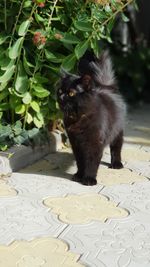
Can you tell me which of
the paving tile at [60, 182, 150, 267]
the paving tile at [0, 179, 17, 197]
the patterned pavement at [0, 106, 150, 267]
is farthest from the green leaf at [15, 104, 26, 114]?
the paving tile at [60, 182, 150, 267]

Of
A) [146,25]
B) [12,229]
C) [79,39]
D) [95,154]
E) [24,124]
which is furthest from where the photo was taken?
[146,25]

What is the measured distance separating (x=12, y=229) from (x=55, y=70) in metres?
1.80

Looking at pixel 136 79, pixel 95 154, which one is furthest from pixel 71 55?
pixel 136 79

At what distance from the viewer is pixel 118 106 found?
173 inches

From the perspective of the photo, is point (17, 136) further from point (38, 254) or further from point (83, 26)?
point (38, 254)

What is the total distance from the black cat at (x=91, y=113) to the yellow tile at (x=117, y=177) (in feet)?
0.58

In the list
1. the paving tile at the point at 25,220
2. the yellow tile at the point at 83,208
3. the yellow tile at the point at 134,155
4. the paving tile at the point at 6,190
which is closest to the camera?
the paving tile at the point at 25,220

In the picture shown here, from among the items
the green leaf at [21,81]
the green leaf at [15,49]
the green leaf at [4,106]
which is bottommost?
the green leaf at [4,106]

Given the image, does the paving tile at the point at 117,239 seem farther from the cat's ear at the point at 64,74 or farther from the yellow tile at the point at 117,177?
the cat's ear at the point at 64,74

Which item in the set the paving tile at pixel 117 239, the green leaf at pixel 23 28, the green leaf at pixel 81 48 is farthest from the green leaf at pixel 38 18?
the paving tile at pixel 117 239

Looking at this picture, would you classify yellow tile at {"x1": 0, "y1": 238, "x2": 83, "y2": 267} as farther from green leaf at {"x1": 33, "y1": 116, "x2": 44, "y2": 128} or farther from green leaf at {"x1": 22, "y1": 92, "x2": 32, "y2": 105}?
green leaf at {"x1": 33, "y1": 116, "x2": 44, "y2": 128}

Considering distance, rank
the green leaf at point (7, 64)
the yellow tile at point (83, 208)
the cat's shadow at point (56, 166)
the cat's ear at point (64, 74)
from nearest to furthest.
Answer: the yellow tile at point (83, 208)
the cat's ear at point (64, 74)
the green leaf at point (7, 64)
the cat's shadow at point (56, 166)

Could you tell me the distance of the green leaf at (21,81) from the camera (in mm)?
4391

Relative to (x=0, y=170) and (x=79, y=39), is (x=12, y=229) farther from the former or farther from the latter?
(x=79, y=39)
